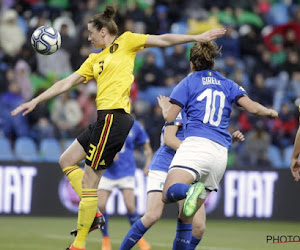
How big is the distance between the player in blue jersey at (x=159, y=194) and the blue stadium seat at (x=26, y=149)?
19.3 ft

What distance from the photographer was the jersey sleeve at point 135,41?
766 centimetres

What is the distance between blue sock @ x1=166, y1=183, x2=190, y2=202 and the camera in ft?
22.5

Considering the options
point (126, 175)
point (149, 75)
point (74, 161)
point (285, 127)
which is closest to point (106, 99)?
point (74, 161)

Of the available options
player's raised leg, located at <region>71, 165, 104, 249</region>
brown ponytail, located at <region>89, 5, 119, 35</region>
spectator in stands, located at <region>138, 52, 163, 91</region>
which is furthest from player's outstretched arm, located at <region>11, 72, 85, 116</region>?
spectator in stands, located at <region>138, 52, 163, 91</region>

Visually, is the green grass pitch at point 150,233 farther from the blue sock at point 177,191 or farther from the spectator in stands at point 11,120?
the blue sock at point 177,191

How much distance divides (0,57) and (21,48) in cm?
47

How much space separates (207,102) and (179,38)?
700 mm

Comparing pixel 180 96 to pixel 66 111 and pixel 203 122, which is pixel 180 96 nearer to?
pixel 203 122

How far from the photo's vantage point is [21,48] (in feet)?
54.1

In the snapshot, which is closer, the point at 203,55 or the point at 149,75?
the point at 203,55

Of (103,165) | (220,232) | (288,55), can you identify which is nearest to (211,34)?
(103,165)

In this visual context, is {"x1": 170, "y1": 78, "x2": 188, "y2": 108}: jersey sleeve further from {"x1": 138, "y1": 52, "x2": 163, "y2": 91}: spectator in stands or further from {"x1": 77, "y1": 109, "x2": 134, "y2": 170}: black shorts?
{"x1": 138, "y1": 52, "x2": 163, "y2": 91}: spectator in stands

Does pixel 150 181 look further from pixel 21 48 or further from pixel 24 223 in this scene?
pixel 21 48

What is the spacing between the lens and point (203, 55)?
7414 mm
